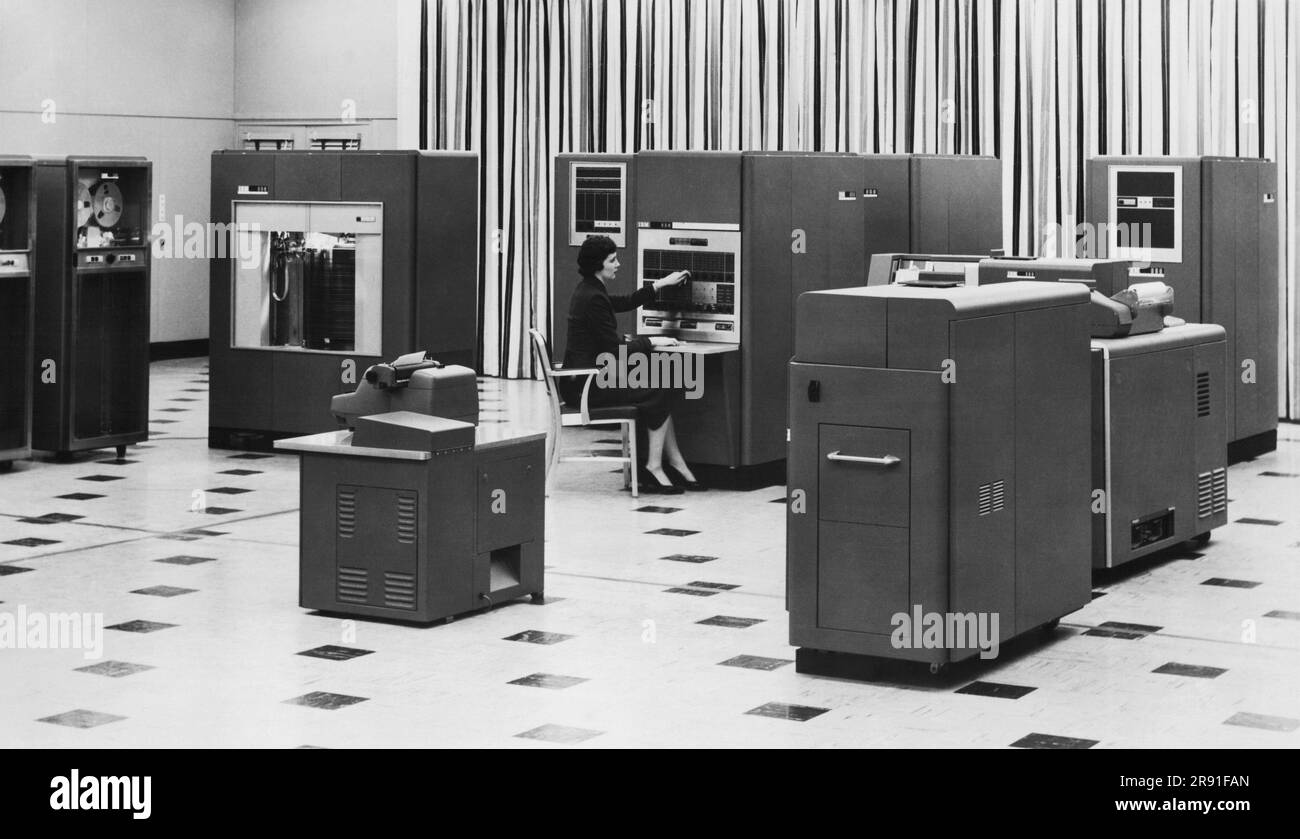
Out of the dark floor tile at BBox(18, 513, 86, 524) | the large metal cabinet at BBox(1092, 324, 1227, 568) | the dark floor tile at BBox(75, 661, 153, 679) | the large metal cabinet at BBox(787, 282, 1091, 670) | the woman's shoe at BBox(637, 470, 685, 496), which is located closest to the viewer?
the large metal cabinet at BBox(787, 282, 1091, 670)

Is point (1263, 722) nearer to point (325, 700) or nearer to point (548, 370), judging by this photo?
point (325, 700)

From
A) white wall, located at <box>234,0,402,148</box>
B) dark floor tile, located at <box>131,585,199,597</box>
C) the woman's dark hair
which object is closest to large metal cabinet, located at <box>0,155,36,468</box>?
the woman's dark hair

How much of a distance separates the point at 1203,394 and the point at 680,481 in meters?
3.13

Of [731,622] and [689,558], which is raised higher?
[689,558]

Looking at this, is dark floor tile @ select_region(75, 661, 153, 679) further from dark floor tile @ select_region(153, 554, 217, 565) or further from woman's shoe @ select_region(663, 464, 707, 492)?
woman's shoe @ select_region(663, 464, 707, 492)

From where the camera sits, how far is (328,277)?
1105cm

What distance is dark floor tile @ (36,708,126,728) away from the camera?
5.29 m

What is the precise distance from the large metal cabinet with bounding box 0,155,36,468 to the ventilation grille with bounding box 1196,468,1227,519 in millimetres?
6595

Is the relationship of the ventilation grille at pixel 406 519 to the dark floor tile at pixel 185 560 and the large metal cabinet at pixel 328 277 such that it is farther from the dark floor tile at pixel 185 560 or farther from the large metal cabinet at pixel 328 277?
the large metal cabinet at pixel 328 277

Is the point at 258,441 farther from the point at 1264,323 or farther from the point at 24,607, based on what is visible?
the point at 1264,323

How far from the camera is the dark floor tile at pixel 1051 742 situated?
5.12m

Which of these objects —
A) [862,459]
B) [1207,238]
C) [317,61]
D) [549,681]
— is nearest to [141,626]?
[549,681]

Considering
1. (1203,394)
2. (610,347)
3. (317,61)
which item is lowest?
(1203,394)

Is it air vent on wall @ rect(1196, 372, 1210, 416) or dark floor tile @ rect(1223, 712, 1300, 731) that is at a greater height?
air vent on wall @ rect(1196, 372, 1210, 416)
